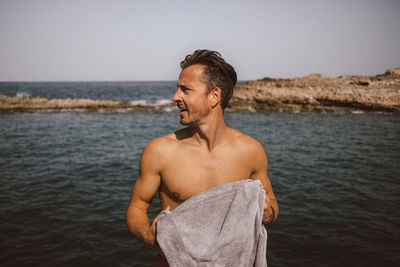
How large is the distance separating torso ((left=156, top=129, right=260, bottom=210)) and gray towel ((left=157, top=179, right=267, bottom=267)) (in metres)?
0.42

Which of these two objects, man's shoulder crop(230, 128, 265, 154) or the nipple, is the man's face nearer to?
man's shoulder crop(230, 128, 265, 154)

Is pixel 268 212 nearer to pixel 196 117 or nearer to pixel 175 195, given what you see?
pixel 175 195

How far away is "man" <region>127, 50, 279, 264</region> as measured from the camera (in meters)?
2.18

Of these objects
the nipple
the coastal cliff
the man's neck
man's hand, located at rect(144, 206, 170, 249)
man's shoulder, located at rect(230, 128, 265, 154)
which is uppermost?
the coastal cliff

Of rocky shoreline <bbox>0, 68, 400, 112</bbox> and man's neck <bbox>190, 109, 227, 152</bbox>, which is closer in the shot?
man's neck <bbox>190, 109, 227, 152</bbox>

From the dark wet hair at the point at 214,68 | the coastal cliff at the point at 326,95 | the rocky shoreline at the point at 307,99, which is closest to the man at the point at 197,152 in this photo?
the dark wet hair at the point at 214,68

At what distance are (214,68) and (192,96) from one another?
34 centimetres

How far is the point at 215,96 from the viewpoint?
2295 millimetres

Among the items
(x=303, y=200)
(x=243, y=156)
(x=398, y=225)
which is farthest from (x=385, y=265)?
(x=243, y=156)

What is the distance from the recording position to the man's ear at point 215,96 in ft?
7.43

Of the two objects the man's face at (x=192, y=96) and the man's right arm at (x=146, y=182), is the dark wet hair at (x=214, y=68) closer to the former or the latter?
the man's face at (x=192, y=96)

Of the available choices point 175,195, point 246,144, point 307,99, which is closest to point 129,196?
point 175,195

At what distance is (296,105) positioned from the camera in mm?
30375

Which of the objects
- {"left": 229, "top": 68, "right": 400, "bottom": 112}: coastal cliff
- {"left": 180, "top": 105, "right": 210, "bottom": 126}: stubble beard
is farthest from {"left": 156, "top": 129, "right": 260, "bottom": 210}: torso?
{"left": 229, "top": 68, "right": 400, "bottom": 112}: coastal cliff
